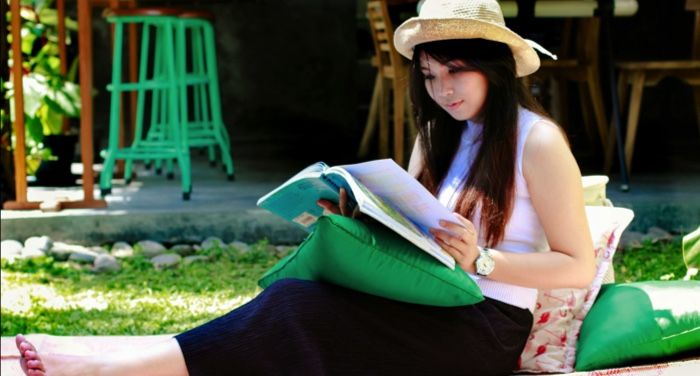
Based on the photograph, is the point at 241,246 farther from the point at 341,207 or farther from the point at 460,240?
the point at 460,240

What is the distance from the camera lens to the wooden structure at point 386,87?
20.8ft

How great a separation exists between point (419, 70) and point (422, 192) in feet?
1.45

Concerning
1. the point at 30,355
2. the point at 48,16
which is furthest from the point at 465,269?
the point at 48,16

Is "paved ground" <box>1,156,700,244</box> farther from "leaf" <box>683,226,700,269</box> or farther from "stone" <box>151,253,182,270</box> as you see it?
"leaf" <box>683,226,700,269</box>

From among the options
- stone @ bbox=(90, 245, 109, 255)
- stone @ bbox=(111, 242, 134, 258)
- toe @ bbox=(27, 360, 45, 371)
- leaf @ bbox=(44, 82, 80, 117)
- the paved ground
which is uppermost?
toe @ bbox=(27, 360, 45, 371)

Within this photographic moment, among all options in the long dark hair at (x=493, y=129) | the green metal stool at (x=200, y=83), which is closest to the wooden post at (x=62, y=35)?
the green metal stool at (x=200, y=83)

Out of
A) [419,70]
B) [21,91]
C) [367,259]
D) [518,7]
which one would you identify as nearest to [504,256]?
[367,259]

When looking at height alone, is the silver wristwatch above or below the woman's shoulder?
below

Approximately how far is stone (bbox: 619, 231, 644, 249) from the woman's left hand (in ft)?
10.4

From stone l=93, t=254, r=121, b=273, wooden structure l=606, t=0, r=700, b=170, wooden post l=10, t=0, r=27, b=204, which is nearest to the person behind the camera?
stone l=93, t=254, r=121, b=273

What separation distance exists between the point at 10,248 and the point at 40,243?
5.6 inches

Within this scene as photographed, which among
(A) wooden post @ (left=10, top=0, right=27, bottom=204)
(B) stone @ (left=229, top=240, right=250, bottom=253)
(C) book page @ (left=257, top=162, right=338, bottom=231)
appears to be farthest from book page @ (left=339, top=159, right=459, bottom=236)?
(A) wooden post @ (left=10, top=0, right=27, bottom=204)

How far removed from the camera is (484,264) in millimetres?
2549

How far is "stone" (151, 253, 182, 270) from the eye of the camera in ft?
17.8
